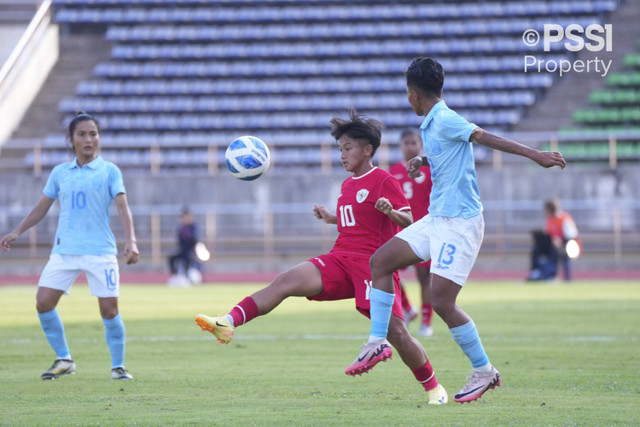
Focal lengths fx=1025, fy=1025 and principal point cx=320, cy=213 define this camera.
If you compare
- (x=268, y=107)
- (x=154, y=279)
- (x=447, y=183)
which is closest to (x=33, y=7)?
(x=268, y=107)

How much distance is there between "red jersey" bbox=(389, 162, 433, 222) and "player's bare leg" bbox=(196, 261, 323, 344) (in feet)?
15.5

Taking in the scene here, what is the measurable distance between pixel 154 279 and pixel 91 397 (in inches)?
701

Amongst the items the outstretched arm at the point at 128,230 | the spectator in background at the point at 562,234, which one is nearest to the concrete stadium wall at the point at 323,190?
the spectator in background at the point at 562,234

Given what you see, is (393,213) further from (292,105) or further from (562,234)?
(292,105)

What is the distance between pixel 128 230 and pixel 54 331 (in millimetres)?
1080

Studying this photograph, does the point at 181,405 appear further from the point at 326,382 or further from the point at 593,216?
the point at 593,216

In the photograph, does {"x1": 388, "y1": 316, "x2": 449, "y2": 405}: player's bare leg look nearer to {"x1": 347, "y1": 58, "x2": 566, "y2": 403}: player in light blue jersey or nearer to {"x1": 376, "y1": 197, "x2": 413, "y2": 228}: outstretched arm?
{"x1": 347, "y1": 58, "x2": 566, "y2": 403}: player in light blue jersey

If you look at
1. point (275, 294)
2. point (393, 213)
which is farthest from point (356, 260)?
point (275, 294)

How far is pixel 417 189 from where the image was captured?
11.4 metres

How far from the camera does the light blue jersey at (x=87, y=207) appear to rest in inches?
317

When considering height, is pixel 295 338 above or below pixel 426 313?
below

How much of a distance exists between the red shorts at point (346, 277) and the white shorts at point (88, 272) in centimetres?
200

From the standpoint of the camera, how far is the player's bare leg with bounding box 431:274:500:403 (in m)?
6.29

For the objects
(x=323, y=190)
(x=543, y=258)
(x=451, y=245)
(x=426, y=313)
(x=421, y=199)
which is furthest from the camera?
(x=323, y=190)
